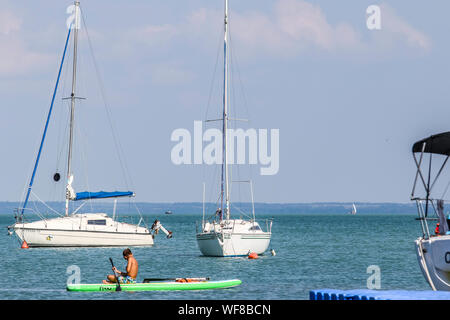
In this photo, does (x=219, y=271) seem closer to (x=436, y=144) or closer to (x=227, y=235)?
(x=227, y=235)

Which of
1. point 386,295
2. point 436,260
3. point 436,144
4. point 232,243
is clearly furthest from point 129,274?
point 232,243

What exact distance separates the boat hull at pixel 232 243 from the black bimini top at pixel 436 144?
87.5ft

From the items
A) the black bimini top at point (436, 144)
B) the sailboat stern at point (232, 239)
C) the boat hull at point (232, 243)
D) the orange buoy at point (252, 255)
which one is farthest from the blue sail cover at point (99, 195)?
the black bimini top at point (436, 144)

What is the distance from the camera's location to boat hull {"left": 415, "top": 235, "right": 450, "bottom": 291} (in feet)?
87.5

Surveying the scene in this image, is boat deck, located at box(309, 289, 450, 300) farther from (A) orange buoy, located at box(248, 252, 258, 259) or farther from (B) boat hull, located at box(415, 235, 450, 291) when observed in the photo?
(A) orange buoy, located at box(248, 252, 258, 259)

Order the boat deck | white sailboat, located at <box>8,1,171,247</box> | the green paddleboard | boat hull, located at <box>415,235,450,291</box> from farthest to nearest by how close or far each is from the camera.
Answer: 1. white sailboat, located at <box>8,1,171,247</box>
2. the green paddleboard
3. boat hull, located at <box>415,235,450,291</box>
4. the boat deck

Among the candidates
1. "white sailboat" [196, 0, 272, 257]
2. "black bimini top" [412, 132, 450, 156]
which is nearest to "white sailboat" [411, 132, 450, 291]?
"black bimini top" [412, 132, 450, 156]

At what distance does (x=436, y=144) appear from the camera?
95.2 ft

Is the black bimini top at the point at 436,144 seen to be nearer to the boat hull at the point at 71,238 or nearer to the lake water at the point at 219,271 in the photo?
the lake water at the point at 219,271

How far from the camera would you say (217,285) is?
3559cm

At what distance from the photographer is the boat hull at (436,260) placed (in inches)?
1049

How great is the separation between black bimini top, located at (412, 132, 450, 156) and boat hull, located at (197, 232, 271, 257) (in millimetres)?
26682
